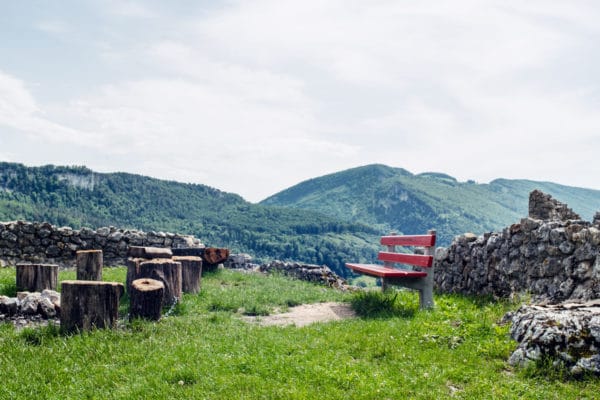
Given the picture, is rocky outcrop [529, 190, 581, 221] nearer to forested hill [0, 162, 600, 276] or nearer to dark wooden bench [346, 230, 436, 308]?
dark wooden bench [346, 230, 436, 308]

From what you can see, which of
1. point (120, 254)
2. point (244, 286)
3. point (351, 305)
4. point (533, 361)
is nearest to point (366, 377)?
point (533, 361)

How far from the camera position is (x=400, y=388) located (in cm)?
478

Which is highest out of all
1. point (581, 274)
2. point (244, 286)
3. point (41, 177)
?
point (41, 177)

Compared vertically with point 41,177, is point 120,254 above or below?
below

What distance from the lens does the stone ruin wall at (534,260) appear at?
7.38 metres

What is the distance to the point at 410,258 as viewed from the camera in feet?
31.5

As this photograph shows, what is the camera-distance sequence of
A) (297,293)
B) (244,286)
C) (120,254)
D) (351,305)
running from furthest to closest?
(120,254), (244,286), (297,293), (351,305)

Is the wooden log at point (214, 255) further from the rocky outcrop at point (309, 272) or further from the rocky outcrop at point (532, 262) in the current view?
the rocky outcrop at point (532, 262)

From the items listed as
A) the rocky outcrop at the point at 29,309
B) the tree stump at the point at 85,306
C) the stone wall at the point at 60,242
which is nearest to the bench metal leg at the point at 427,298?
the tree stump at the point at 85,306

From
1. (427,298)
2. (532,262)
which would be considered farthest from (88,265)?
(532,262)

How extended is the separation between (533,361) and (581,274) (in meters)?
2.89

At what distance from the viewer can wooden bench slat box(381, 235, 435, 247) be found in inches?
355

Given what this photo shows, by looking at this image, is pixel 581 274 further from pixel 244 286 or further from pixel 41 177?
pixel 41 177

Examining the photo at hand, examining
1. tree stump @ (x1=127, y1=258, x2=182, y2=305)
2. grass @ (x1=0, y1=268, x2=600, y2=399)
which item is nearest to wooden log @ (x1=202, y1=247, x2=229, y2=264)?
tree stump @ (x1=127, y1=258, x2=182, y2=305)
